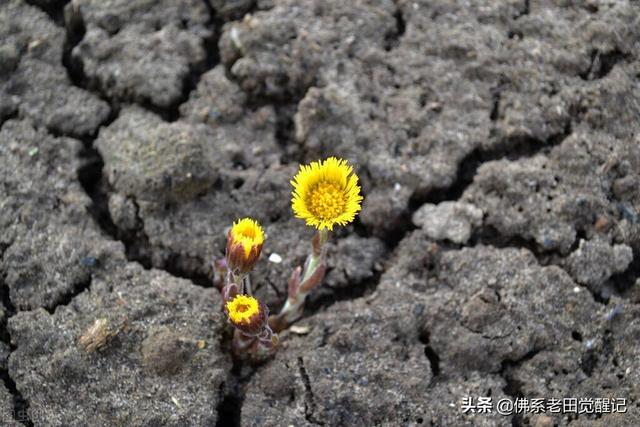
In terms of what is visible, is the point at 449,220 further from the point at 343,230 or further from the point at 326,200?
the point at 326,200

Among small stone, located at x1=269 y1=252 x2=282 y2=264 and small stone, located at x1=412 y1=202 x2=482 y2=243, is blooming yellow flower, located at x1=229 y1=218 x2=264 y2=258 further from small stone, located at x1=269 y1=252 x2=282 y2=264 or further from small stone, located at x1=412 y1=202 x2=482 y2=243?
small stone, located at x1=412 y1=202 x2=482 y2=243

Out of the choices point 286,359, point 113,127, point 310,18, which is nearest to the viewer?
point 286,359

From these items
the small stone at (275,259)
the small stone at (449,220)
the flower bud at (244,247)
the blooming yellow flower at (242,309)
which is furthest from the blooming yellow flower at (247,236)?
the small stone at (449,220)

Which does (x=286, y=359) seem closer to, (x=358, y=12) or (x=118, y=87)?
(x=118, y=87)

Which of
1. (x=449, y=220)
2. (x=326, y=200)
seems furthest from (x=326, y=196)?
(x=449, y=220)

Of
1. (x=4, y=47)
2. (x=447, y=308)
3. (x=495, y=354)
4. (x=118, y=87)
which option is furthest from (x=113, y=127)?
(x=495, y=354)

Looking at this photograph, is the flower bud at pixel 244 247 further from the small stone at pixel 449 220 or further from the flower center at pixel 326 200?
the small stone at pixel 449 220
